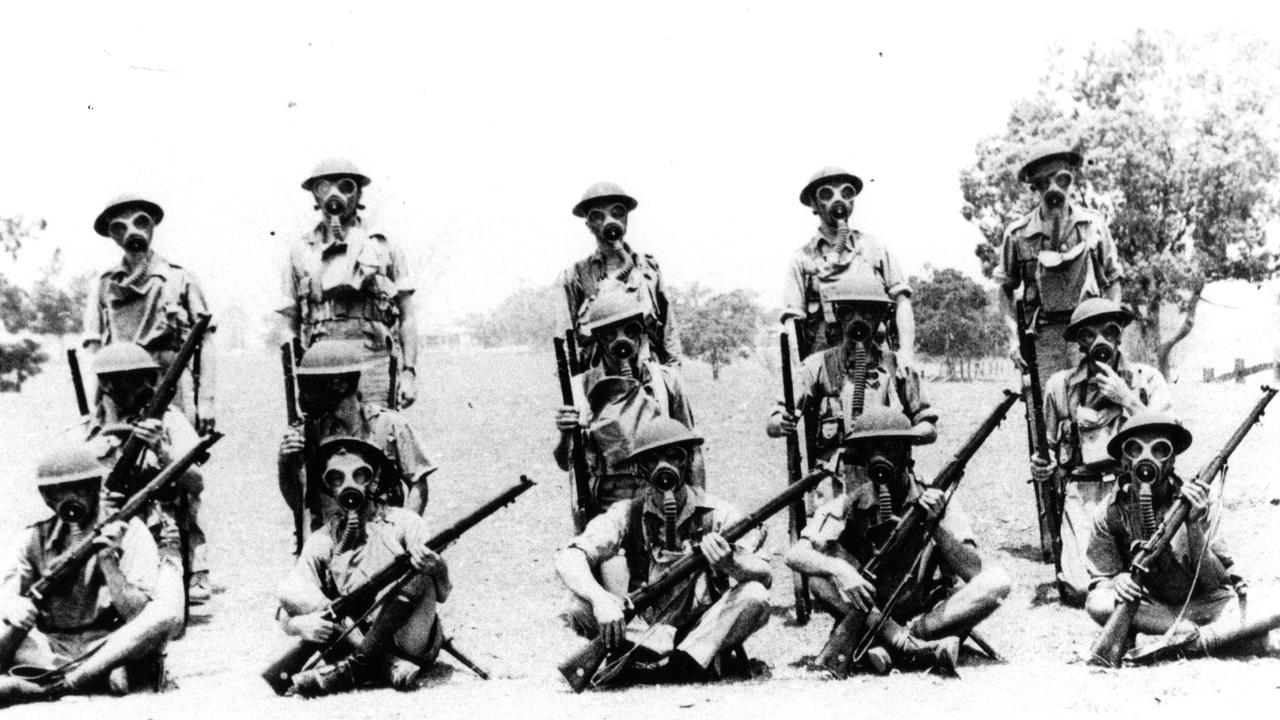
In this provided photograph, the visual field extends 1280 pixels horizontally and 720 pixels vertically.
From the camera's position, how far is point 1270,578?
8516mm

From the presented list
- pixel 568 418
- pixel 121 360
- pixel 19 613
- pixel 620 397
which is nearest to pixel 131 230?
pixel 121 360

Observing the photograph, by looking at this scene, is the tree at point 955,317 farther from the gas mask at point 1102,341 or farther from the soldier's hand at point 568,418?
the soldier's hand at point 568,418

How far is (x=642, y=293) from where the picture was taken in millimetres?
8359

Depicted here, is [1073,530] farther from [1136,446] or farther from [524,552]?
[524,552]

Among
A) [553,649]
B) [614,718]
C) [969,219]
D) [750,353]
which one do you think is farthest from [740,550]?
[750,353]

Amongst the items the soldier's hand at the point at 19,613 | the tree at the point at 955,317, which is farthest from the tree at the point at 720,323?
the soldier's hand at the point at 19,613

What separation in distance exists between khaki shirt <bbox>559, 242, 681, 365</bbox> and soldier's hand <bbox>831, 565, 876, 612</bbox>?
7.61 ft

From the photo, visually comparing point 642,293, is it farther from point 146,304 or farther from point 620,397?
point 146,304

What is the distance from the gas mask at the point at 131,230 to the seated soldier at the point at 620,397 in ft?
11.4

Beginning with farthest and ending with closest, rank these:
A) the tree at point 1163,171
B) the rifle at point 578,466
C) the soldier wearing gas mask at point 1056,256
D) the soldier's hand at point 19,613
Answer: the tree at point 1163,171, the soldier wearing gas mask at point 1056,256, the rifle at point 578,466, the soldier's hand at point 19,613

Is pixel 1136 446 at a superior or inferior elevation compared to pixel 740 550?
superior

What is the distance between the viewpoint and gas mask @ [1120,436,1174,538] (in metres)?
6.86

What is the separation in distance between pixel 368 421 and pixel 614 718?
302 cm

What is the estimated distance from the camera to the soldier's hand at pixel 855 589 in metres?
6.60
